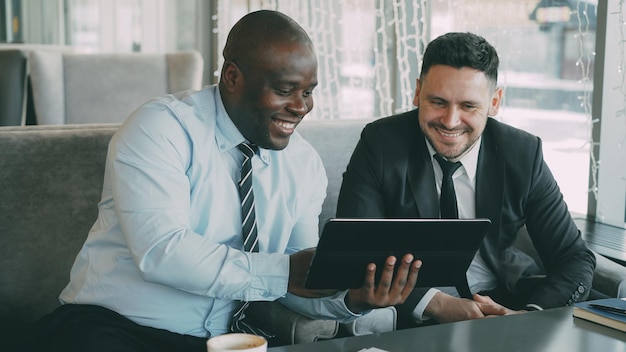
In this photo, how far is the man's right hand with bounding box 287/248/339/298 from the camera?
161cm

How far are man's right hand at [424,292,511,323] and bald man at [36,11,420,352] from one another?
325 mm

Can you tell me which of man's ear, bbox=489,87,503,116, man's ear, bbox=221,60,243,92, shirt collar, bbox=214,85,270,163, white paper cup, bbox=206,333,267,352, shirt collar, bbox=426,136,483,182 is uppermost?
man's ear, bbox=221,60,243,92

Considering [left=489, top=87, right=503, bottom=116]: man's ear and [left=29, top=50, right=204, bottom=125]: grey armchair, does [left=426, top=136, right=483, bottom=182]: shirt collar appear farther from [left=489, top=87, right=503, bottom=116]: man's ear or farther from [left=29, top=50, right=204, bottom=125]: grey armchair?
[left=29, top=50, right=204, bottom=125]: grey armchair

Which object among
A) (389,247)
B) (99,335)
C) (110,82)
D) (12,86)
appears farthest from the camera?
(110,82)

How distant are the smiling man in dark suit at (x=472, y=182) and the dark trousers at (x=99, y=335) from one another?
2.02 ft

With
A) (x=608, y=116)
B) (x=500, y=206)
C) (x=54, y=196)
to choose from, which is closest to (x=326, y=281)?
(x=500, y=206)

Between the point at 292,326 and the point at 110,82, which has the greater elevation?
the point at 110,82

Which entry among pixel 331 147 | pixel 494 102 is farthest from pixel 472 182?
pixel 331 147

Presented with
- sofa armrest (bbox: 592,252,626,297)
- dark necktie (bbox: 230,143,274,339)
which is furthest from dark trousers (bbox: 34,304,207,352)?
sofa armrest (bbox: 592,252,626,297)

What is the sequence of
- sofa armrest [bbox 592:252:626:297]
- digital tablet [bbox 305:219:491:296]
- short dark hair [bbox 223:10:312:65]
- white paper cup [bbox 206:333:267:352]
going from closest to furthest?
white paper cup [bbox 206:333:267:352] < digital tablet [bbox 305:219:491:296] < short dark hair [bbox 223:10:312:65] < sofa armrest [bbox 592:252:626:297]

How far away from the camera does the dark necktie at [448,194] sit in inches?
80.5

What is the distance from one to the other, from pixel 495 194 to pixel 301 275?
2.38 feet

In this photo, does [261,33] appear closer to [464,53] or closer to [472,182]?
[464,53]

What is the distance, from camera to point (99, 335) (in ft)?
5.15
